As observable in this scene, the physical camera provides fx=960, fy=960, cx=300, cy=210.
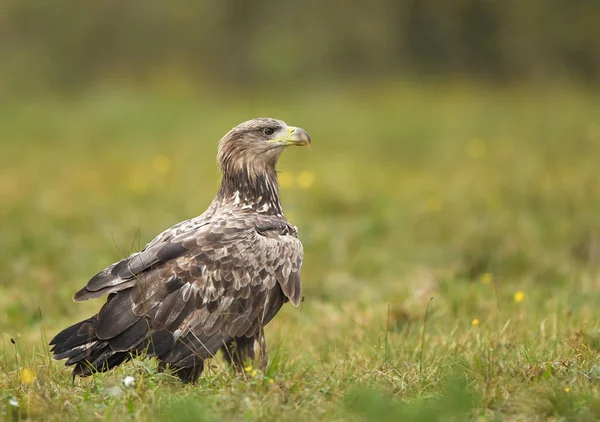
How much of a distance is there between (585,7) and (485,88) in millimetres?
3873

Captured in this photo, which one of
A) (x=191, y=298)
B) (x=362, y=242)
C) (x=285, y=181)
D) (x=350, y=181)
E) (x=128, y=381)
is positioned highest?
(x=191, y=298)

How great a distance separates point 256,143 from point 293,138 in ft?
0.81

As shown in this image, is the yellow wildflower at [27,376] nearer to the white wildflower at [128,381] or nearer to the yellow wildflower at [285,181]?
the white wildflower at [128,381]

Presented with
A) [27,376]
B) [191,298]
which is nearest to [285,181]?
[191,298]

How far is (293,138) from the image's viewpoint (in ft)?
20.9

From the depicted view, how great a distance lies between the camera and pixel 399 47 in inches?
941

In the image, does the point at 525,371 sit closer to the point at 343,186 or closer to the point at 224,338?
the point at 224,338

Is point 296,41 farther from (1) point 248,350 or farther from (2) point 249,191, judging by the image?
(1) point 248,350

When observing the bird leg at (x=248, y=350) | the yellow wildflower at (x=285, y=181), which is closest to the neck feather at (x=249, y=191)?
the bird leg at (x=248, y=350)

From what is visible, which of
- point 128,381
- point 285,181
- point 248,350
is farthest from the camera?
point 285,181

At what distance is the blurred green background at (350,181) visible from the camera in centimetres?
510

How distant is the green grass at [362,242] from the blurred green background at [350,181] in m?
0.03

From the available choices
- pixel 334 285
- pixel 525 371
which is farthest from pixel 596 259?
pixel 525 371

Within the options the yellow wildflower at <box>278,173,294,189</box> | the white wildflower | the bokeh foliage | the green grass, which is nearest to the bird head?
the green grass
